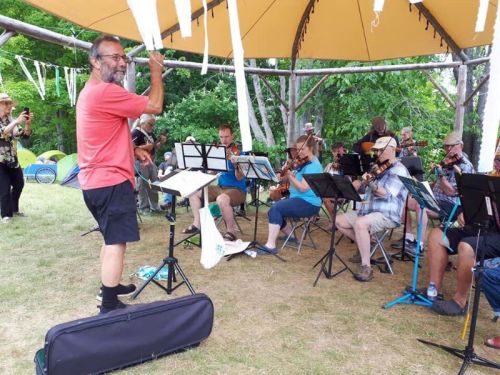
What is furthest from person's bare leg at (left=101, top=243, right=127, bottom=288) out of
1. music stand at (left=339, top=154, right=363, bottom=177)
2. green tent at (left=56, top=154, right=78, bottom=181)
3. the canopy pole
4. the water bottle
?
green tent at (left=56, top=154, right=78, bottom=181)

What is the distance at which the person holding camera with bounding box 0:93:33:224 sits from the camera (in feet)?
18.4

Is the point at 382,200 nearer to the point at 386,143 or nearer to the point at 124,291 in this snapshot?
the point at 386,143

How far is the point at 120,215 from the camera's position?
2.76m

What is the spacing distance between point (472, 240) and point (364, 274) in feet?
3.97

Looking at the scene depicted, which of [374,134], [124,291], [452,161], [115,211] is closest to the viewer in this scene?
[115,211]

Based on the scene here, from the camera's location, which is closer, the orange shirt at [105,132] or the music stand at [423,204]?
the orange shirt at [105,132]

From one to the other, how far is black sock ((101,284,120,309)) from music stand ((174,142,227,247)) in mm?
2055

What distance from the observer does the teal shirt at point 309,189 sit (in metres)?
4.64

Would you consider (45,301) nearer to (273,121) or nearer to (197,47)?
(197,47)

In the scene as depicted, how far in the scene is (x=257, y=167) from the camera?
180 inches

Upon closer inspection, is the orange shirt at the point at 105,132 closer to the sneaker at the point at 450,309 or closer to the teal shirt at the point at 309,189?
the teal shirt at the point at 309,189

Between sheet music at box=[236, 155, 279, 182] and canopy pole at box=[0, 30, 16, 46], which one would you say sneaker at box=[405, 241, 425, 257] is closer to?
sheet music at box=[236, 155, 279, 182]

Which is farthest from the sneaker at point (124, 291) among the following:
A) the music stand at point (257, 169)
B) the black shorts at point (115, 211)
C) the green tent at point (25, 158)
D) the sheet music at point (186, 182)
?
the green tent at point (25, 158)

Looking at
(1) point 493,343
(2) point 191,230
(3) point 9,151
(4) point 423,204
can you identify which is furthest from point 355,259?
(3) point 9,151
